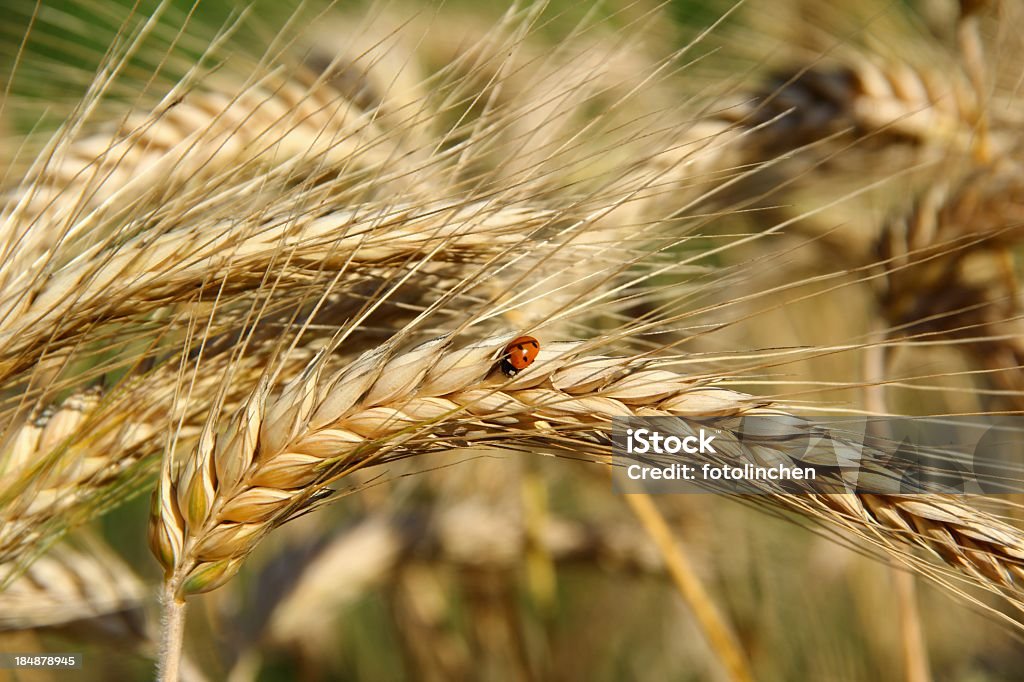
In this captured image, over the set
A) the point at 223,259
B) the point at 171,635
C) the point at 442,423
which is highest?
the point at 223,259

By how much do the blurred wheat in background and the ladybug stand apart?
10 mm

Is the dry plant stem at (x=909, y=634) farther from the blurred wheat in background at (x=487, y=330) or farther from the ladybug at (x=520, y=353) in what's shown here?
the ladybug at (x=520, y=353)

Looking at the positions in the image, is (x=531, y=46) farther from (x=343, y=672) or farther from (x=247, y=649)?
(x=343, y=672)

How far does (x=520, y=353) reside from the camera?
20.3 inches

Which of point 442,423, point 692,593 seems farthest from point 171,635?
point 692,593

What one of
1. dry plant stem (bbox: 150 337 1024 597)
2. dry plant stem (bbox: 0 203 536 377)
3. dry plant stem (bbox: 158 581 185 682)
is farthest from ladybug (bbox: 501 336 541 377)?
dry plant stem (bbox: 158 581 185 682)

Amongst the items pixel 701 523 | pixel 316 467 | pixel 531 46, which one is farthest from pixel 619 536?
pixel 316 467

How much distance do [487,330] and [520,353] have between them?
19 centimetres

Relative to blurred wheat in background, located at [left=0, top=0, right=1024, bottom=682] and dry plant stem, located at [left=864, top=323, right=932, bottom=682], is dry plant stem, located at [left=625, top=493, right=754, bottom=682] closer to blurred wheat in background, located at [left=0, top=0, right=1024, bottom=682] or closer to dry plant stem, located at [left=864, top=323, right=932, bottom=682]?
blurred wheat in background, located at [left=0, top=0, right=1024, bottom=682]

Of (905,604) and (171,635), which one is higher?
(171,635)

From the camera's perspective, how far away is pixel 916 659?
0.91m

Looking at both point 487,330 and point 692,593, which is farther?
point 692,593

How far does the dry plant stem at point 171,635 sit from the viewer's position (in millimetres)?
573

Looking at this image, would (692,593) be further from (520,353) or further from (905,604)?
(520,353)
